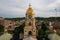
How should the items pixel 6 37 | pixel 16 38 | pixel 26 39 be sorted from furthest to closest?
pixel 16 38
pixel 6 37
pixel 26 39

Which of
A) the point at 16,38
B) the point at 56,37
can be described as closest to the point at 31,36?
the point at 56,37

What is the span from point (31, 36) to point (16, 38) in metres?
4.89

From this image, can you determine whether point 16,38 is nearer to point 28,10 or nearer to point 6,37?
point 6,37

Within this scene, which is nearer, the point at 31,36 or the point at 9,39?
the point at 31,36

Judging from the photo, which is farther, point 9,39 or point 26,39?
point 9,39

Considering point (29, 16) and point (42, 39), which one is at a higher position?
point (29, 16)

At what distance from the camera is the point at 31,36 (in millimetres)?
29703

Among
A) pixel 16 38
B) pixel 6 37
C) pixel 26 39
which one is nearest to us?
pixel 26 39

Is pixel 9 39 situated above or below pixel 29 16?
below

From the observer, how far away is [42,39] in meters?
32.3

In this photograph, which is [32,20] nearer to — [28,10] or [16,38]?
[28,10]

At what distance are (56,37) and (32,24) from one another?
282 cm

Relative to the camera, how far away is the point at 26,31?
98.2 feet

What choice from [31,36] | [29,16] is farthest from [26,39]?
[29,16]
